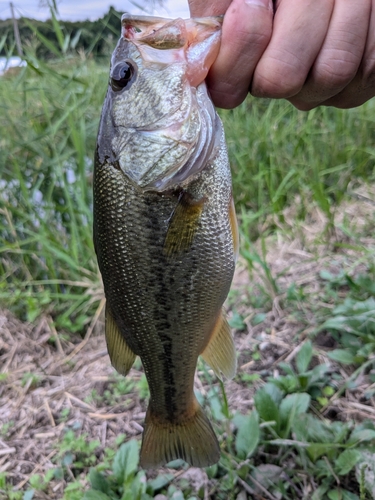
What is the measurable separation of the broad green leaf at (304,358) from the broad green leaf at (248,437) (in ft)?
1.05

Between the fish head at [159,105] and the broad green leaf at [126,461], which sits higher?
the fish head at [159,105]

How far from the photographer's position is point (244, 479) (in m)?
1.56

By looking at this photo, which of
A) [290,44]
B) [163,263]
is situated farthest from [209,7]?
[163,263]

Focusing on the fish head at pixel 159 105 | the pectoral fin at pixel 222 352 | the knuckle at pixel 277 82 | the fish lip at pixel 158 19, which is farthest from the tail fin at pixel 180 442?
the fish lip at pixel 158 19

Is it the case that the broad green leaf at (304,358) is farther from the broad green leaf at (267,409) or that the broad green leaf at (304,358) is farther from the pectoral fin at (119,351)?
the pectoral fin at (119,351)

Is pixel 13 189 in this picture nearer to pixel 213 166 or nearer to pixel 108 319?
pixel 108 319

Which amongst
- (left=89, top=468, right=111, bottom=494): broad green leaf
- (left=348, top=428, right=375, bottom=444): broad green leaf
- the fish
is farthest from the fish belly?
(left=348, top=428, right=375, bottom=444): broad green leaf

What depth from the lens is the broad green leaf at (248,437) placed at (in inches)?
62.2

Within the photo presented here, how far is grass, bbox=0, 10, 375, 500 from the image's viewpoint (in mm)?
1548

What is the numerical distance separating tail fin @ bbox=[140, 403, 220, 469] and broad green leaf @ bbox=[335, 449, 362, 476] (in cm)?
40

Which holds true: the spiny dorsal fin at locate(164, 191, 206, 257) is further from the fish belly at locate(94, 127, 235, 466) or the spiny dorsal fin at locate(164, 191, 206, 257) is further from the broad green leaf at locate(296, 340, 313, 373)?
the broad green leaf at locate(296, 340, 313, 373)

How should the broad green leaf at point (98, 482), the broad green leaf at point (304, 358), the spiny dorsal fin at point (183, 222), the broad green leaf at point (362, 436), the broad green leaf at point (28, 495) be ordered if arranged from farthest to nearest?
the broad green leaf at point (304, 358), the broad green leaf at point (28, 495), the broad green leaf at point (98, 482), the broad green leaf at point (362, 436), the spiny dorsal fin at point (183, 222)

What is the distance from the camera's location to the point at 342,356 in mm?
1837

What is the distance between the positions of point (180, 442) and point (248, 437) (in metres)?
0.27
